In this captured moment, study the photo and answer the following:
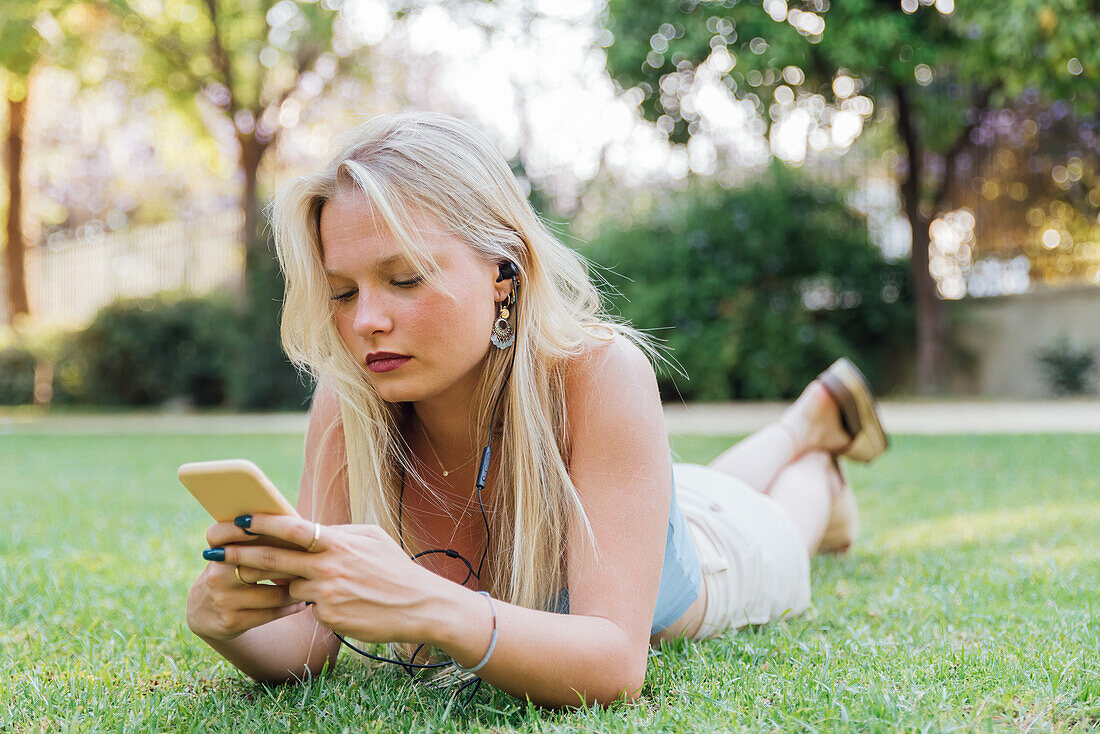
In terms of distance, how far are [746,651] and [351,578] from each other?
3.79 ft

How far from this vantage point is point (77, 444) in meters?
9.10

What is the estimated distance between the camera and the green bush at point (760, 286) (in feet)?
41.5

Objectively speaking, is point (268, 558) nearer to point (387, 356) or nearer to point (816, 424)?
point (387, 356)

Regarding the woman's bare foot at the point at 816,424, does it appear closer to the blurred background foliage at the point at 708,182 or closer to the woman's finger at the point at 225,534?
the woman's finger at the point at 225,534

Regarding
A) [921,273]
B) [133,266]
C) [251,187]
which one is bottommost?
[921,273]

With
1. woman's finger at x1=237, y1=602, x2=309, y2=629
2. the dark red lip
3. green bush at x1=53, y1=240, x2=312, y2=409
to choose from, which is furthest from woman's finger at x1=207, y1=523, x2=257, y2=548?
green bush at x1=53, y1=240, x2=312, y2=409

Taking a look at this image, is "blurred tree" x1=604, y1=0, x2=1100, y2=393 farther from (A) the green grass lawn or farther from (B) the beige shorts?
(B) the beige shorts

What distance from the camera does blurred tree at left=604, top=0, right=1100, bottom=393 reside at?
31.1ft

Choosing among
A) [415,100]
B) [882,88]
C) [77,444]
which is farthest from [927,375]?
[415,100]

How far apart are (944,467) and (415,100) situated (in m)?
16.6

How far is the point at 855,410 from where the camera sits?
146 inches

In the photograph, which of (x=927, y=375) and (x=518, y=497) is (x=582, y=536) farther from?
(x=927, y=375)

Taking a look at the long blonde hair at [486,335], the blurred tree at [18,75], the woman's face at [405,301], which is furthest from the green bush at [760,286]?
the woman's face at [405,301]

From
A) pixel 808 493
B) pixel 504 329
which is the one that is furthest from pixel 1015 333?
pixel 504 329
